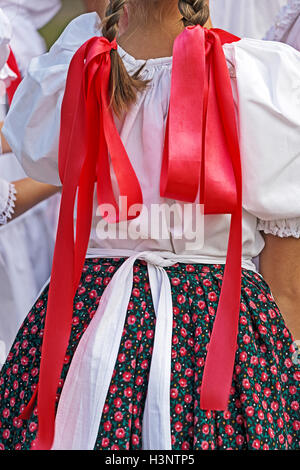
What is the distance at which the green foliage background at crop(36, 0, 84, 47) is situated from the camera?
1.80m

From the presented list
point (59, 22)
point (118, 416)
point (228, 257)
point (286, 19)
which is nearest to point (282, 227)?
point (228, 257)

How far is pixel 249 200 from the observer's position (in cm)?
97

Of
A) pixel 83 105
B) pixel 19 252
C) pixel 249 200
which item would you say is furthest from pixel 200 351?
pixel 19 252

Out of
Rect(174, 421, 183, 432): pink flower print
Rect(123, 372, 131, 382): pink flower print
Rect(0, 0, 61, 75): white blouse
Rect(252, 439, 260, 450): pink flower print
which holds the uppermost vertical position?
Rect(0, 0, 61, 75): white blouse

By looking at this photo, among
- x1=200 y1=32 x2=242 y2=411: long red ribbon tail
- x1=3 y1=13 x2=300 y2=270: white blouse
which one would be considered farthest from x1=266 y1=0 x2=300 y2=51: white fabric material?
x1=200 y1=32 x2=242 y2=411: long red ribbon tail

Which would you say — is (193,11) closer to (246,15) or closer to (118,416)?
(118,416)

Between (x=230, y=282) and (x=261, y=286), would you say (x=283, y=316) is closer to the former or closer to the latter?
(x=261, y=286)

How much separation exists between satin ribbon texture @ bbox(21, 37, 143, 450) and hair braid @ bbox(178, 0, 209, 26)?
13 cm

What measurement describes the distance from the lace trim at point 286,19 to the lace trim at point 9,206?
86 centimetres

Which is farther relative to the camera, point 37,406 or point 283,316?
point 283,316

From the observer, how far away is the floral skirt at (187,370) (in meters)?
0.87

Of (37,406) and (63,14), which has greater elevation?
(63,14)

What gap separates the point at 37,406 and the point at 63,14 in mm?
1325

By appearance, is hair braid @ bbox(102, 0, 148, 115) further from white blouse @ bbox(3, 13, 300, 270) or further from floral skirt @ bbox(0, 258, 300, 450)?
floral skirt @ bbox(0, 258, 300, 450)
